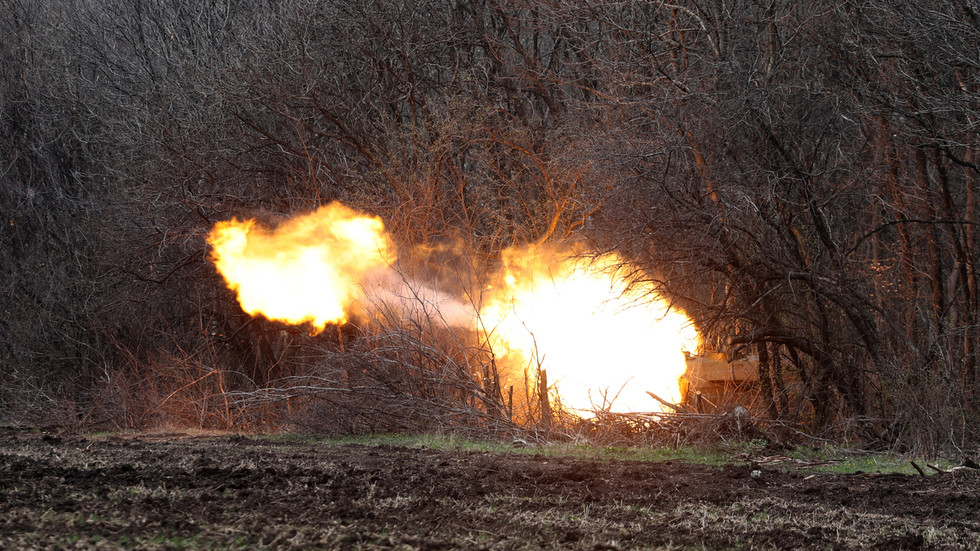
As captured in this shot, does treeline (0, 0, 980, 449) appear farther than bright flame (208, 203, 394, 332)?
No

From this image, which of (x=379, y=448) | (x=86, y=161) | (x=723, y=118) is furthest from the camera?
(x=86, y=161)

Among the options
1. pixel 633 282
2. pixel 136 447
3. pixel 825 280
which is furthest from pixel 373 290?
pixel 825 280

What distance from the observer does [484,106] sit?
881 inches

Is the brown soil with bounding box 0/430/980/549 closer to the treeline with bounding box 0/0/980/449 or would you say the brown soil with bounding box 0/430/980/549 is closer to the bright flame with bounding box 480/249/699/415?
the treeline with bounding box 0/0/980/449

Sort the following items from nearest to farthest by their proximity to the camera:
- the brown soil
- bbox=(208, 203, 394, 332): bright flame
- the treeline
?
the brown soil < the treeline < bbox=(208, 203, 394, 332): bright flame

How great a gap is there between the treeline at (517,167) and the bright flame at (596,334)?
75 centimetres

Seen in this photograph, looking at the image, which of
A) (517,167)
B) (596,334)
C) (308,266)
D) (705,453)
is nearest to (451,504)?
(705,453)

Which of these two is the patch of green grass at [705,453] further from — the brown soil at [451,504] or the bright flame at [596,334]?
the bright flame at [596,334]

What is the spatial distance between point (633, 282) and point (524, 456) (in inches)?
227

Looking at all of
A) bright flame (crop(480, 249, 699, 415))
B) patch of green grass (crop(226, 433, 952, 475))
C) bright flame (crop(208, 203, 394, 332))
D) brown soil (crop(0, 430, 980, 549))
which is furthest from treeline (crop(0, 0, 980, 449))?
brown soil (crop(0, 430, 980, 549))

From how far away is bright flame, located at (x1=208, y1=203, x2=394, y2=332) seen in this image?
1750 centimetres

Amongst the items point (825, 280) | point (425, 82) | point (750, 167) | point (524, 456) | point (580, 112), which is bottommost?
point (524, 456)

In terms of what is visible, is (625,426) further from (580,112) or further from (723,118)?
(580,112)

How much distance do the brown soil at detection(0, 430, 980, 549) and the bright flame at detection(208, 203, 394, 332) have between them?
7.25 metres
